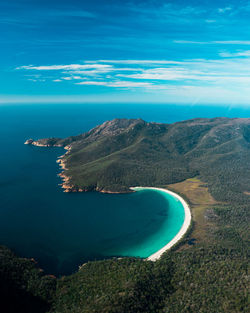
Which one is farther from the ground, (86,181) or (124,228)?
(86,181)

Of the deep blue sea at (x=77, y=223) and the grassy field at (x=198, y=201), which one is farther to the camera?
the grassy field at (x=198, y=201)

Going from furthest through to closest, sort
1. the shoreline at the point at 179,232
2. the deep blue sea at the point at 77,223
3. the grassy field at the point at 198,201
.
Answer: the grassy field at the point at 198,201 < the deep blue sea at the point at 77,223 < the shoreline at the point at 179,232

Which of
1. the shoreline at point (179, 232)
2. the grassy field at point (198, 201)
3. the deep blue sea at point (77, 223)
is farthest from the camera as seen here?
the grassy field at point (198, 201)

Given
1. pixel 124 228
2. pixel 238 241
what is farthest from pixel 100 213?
pixel 238 241

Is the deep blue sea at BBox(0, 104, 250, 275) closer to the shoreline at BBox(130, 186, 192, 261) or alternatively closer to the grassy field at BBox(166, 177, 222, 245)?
the shoreline at BBox(130, 186, 192, 261)

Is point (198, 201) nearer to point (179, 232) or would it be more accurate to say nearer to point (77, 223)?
point (179, 232)

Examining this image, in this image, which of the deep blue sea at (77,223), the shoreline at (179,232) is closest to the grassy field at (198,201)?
the shoreline at (179,232)

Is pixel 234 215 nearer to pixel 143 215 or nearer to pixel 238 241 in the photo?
pixel 238 241

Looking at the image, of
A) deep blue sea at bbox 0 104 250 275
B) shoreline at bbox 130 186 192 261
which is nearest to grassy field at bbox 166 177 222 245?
shoreline at bbox 130 186 192 261

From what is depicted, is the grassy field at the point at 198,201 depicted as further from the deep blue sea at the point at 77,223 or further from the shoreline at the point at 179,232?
the deep blue sea at the point at 77,223

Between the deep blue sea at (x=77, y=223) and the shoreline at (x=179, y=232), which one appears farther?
the deep blue sea at (x=77, y=223)

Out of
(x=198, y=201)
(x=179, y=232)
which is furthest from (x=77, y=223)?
(x=198, y=201)
